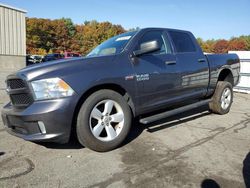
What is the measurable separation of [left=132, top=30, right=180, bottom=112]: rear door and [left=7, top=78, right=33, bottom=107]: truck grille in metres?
1.61

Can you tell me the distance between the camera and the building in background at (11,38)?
2059 centimetres

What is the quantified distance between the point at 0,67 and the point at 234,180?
70.2ft

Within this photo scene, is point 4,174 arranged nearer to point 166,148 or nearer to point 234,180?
point 166,148

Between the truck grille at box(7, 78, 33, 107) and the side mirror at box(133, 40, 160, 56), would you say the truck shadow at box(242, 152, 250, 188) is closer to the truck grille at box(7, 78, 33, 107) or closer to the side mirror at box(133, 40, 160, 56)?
the side mirror at box(133, 40, 160, 56)

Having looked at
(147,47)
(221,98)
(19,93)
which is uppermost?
(147,47)

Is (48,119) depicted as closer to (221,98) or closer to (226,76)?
(221,98)

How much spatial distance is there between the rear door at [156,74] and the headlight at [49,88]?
4.14 feet

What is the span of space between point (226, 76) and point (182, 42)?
74.9 inches

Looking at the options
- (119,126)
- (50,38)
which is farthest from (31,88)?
(50,38)

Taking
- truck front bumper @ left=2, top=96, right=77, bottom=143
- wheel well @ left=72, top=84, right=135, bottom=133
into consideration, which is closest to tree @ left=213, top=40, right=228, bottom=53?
wheel well @ left=72, top=84, right=135, bottom=133

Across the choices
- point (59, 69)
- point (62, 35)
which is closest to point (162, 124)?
point (59, 69)

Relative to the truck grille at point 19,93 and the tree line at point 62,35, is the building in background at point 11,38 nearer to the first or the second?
the truck grille at point 19,93

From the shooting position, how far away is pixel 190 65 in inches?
210

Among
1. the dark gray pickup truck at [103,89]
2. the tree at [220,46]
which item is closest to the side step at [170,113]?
the dark gray pickup truck at [103,89]
